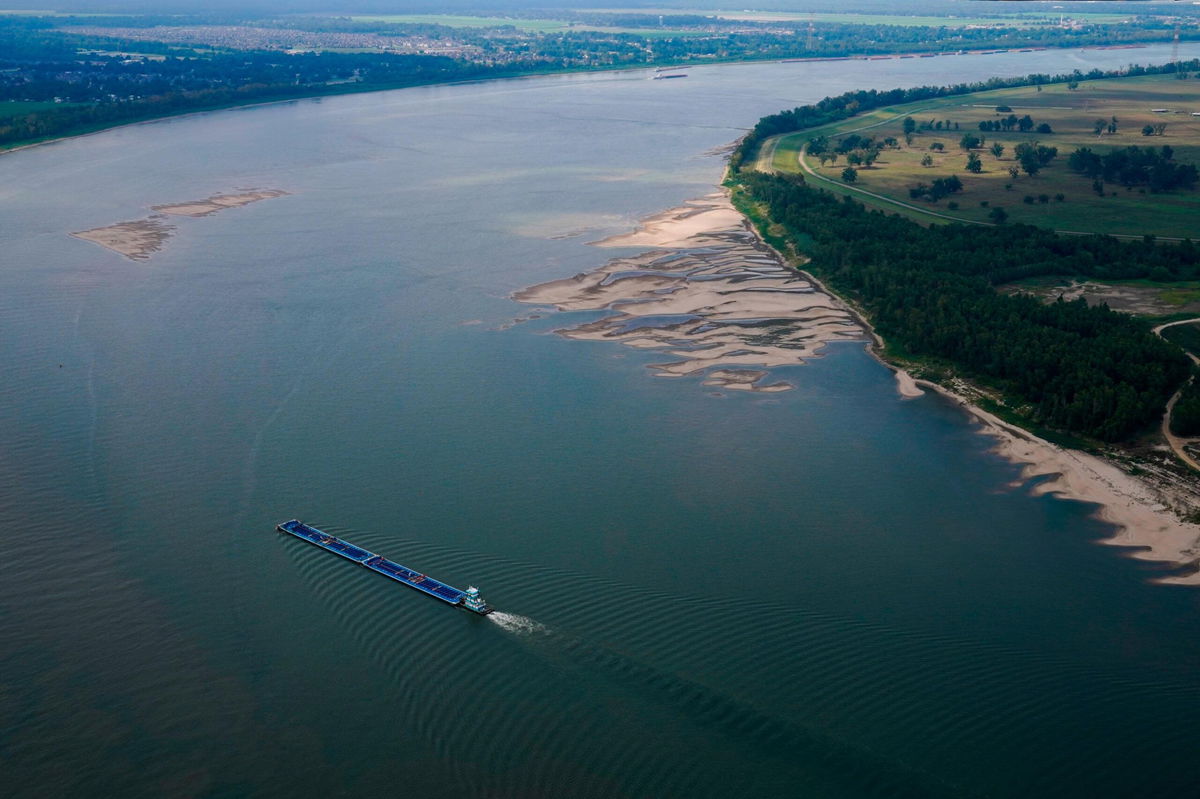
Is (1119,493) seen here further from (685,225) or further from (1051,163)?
(1051,163)

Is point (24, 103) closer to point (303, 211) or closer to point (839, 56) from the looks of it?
point (303, 211)

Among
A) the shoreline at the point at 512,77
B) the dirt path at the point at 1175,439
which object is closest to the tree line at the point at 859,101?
the shoreline at the point at 512,77

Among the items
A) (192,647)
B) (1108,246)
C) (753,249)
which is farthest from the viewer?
(753,249)

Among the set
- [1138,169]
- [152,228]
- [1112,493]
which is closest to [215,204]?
[152,228]

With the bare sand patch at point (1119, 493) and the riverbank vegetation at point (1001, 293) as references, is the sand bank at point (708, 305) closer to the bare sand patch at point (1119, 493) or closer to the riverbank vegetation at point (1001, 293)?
the riverbank vegetation at point (1001, 293)

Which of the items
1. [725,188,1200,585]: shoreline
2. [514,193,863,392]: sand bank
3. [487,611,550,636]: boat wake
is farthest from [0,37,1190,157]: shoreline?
[725,188,1200,585]: shoreline

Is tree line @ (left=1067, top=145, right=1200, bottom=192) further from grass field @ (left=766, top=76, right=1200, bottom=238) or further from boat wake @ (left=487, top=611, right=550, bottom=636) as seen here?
boat wake @ (left=487, top=611, right=550, bottom=636)

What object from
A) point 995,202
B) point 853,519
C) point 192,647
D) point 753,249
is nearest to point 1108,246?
point 995,202
